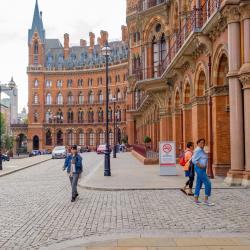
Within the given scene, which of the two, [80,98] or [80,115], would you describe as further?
[80,98]

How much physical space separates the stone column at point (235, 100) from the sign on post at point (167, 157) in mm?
4355

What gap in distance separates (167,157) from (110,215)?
9983 mm

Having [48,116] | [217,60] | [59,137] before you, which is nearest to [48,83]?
[48,116]

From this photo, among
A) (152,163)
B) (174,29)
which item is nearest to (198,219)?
(152,163)

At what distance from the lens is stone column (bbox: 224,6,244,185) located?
1565 cm

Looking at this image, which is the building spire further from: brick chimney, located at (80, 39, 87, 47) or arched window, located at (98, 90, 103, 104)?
arched window, located at (98, 90, 103, 104)

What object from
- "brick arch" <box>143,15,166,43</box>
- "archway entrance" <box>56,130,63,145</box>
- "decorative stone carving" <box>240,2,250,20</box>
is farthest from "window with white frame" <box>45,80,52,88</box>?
"decorative stone carving" <box>240,2,250,20</box>

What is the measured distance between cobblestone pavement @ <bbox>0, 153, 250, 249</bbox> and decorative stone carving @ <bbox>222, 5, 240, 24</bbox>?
6.10 m

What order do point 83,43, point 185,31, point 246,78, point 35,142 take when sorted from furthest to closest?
point 83,43 → point 35,142 → point 185,31 → point 246,78

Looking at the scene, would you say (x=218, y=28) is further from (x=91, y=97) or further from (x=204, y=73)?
(x=91, y=97)

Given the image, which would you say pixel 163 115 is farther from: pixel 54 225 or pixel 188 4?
pixel 54 225

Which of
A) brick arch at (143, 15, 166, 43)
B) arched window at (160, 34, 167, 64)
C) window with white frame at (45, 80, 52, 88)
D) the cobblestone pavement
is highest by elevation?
window with white frame at (45, 80, 52, 88)

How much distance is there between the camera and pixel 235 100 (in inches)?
617

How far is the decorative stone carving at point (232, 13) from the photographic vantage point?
15539 millimetres
